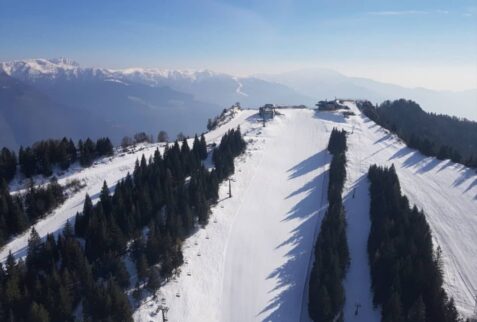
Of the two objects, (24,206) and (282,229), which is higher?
(24,206)

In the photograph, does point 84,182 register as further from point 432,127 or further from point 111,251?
point 432,127

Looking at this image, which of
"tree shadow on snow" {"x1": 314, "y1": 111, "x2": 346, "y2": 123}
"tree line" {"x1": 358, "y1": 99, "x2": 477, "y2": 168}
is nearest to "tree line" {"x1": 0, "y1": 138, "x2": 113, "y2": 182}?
"tree shadow on snow" {"x1": 314, "y1": 111, "x2": 346, "y2": 123}

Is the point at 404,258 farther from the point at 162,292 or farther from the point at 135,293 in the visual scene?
the point at 135,293

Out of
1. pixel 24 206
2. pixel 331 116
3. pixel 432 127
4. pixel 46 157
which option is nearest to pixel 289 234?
pixel 24 206

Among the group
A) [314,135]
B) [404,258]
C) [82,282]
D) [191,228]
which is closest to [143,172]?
[191,228]

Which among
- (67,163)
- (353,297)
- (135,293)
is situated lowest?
(353,297)

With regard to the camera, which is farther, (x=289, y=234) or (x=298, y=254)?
(x=289, y=234)

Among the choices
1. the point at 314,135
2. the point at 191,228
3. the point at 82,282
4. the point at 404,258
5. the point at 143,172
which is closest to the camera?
the point at 82,282
